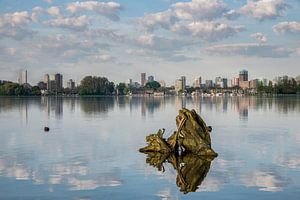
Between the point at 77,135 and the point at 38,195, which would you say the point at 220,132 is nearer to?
the point at 77,135

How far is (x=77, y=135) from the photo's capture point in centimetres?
4047

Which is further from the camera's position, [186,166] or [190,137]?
[190,137]

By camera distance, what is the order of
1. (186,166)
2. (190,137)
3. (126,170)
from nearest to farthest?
(126,170) < (186,166) < (190,137)

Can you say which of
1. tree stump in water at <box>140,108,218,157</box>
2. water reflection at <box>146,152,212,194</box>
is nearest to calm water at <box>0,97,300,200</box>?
water reflection at <box>146,152,212,194</box>

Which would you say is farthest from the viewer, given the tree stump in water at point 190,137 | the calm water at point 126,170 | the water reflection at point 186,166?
the tree stump in water at point 190,137

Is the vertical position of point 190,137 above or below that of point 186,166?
above

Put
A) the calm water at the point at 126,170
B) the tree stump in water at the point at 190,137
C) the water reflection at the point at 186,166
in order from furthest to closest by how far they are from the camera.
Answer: the tree stump in water at the point at 190,137 → the water reflection at the point at 186,166 → the calm water at the point at 126,170

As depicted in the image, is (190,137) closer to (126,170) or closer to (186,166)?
(186,166)

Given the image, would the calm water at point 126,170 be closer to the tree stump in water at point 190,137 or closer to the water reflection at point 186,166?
the water reflection at point 186,166

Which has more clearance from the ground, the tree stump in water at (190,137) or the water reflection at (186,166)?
the tree stump in water at (190,137)

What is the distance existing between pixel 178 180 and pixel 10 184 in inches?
271

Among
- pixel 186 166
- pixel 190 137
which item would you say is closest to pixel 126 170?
pixel 186 166

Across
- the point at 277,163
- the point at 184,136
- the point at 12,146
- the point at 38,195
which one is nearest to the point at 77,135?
the point at 12,146

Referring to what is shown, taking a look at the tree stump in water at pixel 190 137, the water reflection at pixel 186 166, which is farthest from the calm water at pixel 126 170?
the tree stump in water at pixel 190 137
